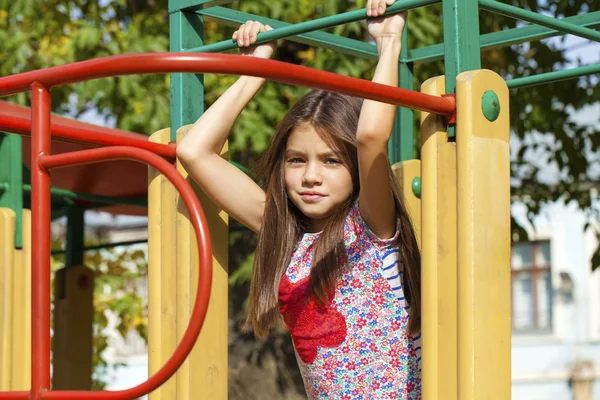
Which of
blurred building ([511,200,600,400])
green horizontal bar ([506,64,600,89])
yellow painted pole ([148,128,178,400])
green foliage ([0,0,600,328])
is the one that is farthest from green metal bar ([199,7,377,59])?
blurred building ([511,200,600,400])

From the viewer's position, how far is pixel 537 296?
18.7 meters

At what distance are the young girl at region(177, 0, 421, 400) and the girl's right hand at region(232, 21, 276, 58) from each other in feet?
0.27

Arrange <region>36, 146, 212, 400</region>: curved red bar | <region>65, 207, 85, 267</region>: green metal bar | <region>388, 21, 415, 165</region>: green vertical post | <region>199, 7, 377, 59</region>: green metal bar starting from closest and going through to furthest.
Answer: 1. <region>36, 146, 212, 400</region>: curved red bar
2. <region>199, 7, 377, 59</region>: green metal bar
3. <region>388, 21, 415, 165</region>: green vertical post
4. <region>65, 207, 85, 267</region>: green metal bar

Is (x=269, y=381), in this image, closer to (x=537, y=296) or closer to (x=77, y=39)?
(x=77, y=39)

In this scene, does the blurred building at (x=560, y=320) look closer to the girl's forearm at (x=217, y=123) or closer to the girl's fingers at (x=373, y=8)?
the girl's forearm at (x=217, y=123)

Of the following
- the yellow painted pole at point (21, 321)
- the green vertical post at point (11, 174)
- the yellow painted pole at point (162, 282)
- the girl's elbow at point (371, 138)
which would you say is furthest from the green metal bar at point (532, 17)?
the green vertical post at point (11, 174)

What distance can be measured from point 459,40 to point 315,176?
17.8 inches

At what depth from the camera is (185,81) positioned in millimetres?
2291

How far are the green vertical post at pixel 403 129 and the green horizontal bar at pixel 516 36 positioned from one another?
1.3 inches

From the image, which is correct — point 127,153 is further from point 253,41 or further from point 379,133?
point 253,41

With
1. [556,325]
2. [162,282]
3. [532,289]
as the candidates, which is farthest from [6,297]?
[532,289]

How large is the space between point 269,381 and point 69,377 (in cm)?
131

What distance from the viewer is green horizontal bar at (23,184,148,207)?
4.44 metres

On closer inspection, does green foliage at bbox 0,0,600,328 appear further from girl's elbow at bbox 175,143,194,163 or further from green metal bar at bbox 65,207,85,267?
girl's elbow at bbox 175,143,194,163
